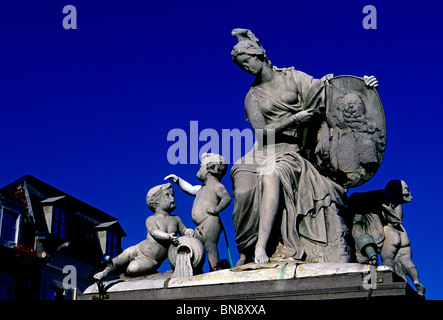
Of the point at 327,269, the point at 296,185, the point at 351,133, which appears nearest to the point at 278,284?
the point at 327,269

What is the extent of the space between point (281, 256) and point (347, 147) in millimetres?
1875

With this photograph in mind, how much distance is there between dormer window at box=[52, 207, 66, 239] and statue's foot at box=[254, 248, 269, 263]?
88.6 feet

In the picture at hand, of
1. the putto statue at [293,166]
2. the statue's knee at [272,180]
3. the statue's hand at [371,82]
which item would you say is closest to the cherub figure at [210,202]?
the putto statue at [293,166]

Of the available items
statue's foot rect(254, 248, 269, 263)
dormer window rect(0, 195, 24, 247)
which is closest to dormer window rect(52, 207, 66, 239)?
dormer window rect(0, 195, 24, 247)

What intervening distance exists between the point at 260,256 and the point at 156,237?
1.50 m

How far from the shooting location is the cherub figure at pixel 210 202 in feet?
32.1

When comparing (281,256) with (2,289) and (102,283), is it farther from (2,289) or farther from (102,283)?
(2,289)

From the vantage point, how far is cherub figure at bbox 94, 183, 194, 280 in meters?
9.77

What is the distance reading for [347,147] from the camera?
10.1 m

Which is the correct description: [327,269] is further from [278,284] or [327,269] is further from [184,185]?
[184,185]

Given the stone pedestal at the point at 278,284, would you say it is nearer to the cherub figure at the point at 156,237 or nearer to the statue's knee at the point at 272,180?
the cherub figure at the point at 156,237

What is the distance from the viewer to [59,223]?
35.5 m

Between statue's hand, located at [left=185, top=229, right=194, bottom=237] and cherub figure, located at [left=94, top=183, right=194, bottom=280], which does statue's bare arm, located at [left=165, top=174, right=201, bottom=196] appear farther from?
statue's hand, located at [left=185, top=229, right=194, bottom=237]
